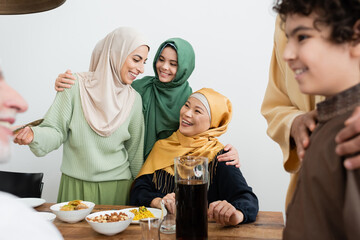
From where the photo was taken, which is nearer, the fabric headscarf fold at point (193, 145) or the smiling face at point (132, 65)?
the fabric headscarf fold at point (193, 145)

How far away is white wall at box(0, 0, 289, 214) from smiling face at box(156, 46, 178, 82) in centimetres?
90

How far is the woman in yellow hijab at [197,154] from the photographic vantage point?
1.85 meters

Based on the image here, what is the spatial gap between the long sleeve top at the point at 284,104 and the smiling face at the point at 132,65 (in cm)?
109

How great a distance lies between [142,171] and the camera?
2.03m

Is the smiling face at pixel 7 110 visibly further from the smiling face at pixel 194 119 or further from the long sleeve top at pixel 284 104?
the smiling face at pixel 194 119

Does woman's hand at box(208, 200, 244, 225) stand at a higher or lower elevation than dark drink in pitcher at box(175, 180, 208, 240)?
lower

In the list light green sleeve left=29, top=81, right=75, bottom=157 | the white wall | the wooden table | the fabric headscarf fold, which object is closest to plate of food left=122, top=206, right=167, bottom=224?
the wooden table

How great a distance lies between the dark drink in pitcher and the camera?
1.14 metres

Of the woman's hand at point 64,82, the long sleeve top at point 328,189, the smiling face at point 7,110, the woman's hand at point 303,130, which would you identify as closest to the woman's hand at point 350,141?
the long sleeve top at point 328,189

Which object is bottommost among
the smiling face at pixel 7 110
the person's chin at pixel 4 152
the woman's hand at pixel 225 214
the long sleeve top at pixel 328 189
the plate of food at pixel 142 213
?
the plate of food at pixel 142 213

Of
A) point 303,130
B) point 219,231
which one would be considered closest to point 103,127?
point 219,231

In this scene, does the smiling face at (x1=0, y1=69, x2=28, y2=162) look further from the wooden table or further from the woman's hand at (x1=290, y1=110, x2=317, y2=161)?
the wooden table

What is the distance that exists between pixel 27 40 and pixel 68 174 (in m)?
1.88

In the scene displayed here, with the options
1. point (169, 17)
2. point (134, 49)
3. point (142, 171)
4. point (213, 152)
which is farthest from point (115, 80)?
point (169, 17)
